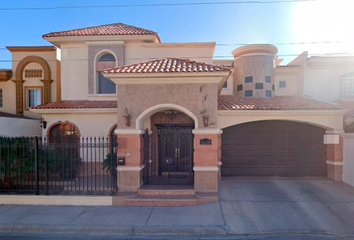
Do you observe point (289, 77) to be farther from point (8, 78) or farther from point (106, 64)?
point (8, 78)

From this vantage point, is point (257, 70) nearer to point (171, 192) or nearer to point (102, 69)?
point (102, 69)

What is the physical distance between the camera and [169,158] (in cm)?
804

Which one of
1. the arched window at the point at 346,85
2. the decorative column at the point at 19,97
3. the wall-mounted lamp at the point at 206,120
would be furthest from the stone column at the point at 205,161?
the decorative column at the point at 19,97

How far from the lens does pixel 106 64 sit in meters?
12.0

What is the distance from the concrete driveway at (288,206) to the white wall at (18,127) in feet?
35.4

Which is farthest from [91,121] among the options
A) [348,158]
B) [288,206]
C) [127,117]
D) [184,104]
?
[348,158]

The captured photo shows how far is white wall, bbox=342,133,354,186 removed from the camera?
8.34m

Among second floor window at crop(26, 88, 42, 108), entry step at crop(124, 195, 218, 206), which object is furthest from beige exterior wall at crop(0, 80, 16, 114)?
entry step at crop(124, 195, 218, 206)

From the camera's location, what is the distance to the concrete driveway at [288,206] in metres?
5.50

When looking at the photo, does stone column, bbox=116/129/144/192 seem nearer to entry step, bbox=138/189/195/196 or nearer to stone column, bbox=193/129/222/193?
entry step, bbox=138/189/195/196

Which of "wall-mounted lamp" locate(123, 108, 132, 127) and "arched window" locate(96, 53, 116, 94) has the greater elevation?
"arched window" locate(96, 53, 116, 94)

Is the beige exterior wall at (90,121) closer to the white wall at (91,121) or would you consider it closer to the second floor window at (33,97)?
the white wall at (91,121)

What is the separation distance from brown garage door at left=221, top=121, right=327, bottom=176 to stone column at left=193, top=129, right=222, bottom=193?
290cm

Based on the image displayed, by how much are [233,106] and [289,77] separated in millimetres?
8371
